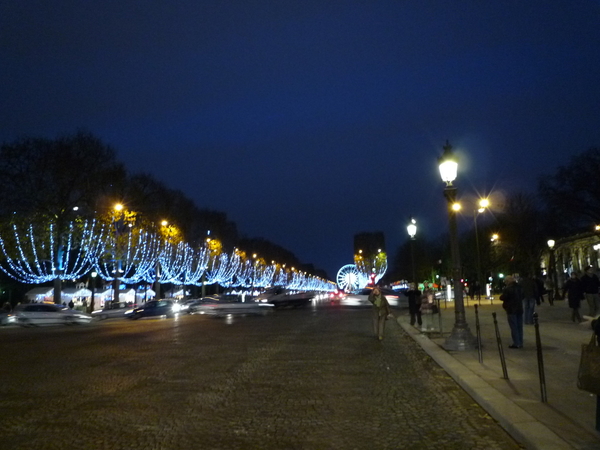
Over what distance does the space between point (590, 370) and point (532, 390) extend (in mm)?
3508

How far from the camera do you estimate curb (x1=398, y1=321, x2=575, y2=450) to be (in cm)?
732

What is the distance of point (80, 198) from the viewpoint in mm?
50281

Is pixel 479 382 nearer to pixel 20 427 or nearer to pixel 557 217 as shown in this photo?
pixel 20 427

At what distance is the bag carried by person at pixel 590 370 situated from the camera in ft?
23.0

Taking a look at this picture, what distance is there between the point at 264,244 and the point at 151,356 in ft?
445

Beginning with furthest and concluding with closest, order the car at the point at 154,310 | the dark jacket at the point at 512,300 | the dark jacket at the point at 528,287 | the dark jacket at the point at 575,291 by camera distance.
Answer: the car at the point at 154,310 → the dark jacket at the point at 575,291 → the dark jacket at the point at 528,287 → the dark jacket at the point at 512,300

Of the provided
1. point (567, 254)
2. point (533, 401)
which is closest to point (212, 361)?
point (533, 401)

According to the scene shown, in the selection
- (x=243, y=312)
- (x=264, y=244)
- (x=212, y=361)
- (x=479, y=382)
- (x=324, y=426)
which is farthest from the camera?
(x=264, y=244)

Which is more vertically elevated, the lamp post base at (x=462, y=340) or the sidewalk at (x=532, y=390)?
the lamp post base at (x=462, y=340)

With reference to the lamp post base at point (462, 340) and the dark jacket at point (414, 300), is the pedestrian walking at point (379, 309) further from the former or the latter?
the dark jacket at point (414, 300)

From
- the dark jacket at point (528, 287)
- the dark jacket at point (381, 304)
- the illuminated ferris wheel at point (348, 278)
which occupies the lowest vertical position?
the dark jacket at point (381, 304)

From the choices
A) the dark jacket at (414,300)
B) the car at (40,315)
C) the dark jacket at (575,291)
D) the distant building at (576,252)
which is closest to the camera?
the dark jacket at (575,291)

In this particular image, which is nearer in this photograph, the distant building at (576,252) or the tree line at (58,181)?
the tree line at (58,181)

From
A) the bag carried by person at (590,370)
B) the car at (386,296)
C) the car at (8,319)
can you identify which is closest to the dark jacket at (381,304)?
the bag carried by person at (590,370)
